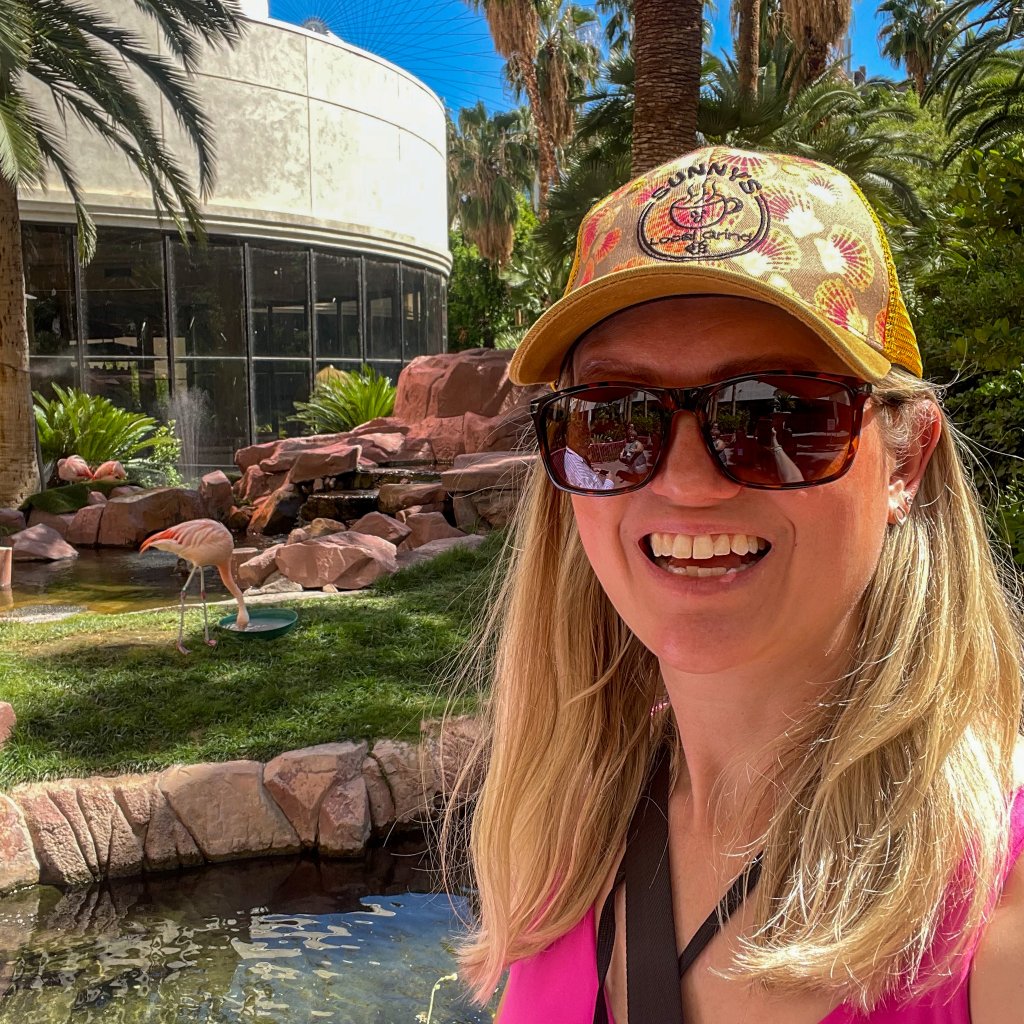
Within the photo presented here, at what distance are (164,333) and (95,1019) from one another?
17626 mm

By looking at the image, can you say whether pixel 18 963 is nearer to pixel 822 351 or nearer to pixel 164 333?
pixel 822 351

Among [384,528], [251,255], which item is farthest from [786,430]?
[251,255]

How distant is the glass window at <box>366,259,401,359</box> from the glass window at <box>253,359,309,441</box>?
2.02m

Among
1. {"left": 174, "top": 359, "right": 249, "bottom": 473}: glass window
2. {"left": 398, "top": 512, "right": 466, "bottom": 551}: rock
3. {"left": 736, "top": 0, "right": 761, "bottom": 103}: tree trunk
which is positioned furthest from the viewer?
{"left": 174, "top": 359, "right": 249, "bottom": 473}: glass window

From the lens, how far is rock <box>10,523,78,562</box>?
11562 mm

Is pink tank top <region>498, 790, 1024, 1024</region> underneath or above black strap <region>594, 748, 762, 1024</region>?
underneath

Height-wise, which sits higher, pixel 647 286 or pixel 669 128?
pixel 669 128

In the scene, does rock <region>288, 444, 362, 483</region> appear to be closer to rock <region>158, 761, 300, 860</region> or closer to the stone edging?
the stone edging

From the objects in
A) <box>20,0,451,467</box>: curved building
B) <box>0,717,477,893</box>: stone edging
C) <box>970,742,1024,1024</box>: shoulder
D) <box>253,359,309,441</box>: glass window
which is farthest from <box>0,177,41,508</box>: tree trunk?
<box>970,742,1024,1024</box>: shoulder

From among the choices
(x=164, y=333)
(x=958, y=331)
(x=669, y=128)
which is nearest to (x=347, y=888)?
(x=958, y=331)

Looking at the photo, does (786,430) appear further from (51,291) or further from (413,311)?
(413,311)

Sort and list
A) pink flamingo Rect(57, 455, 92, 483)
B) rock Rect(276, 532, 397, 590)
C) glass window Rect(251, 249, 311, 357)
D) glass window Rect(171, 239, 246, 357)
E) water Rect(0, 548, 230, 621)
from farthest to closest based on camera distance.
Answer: glass window Rect(251, 249, 311, 357)
glass window Rect(171, 239, 246, 357)
pink flamingo Rect(57, 455, 92, 483)
water Rect(0, 548, 230, 621)
rock Rect(276, 532, 397, 590)

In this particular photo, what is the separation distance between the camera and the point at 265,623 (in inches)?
259

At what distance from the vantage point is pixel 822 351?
111cm
